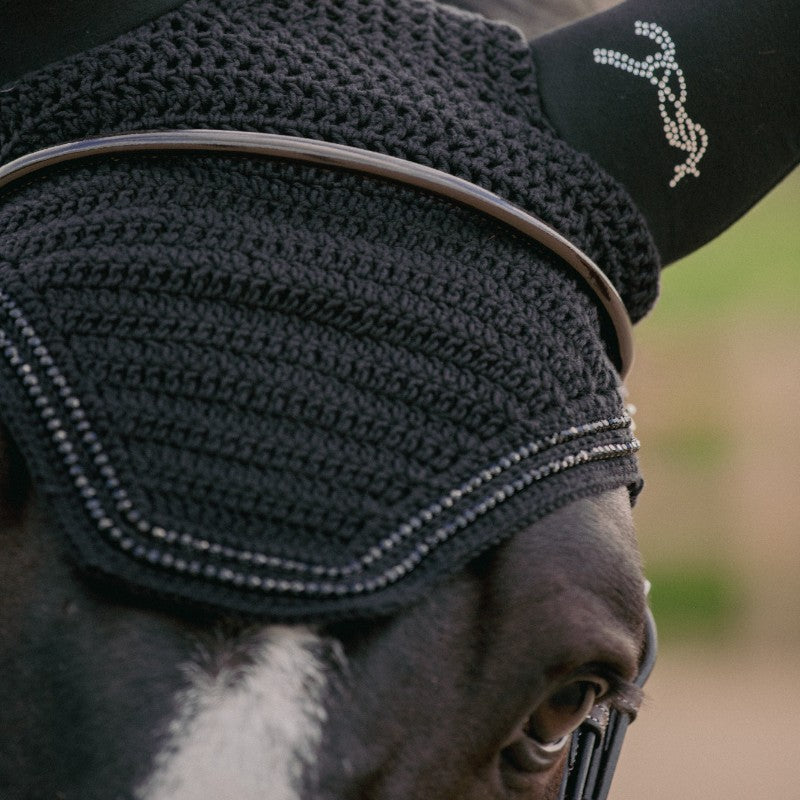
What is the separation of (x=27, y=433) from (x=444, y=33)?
0.68m

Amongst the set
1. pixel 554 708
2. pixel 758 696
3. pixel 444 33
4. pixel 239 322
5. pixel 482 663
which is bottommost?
pixel 758 696

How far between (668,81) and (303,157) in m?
0.46

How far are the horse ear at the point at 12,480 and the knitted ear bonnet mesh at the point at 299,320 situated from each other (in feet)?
0.09

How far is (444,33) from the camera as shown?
1429mm

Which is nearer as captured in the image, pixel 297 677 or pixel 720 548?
pixel 297 677

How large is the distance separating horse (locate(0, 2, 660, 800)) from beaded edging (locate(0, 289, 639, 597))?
0.13 ft

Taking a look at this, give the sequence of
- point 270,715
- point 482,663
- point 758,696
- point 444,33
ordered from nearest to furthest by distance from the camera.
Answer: point 270,715
point 482,663
point 444,33
point 758,696

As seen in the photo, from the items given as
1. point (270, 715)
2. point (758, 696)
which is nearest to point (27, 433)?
point (270, 715)

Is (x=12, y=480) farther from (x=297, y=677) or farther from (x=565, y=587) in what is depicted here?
(x=565, y=587)

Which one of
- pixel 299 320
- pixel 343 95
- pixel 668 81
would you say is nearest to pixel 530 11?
pixel 668 81

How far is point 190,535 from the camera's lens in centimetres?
108

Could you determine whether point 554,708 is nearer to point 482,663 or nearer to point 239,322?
point 482,663

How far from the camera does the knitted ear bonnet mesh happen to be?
1105mm

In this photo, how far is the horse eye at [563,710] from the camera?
1247 mm
